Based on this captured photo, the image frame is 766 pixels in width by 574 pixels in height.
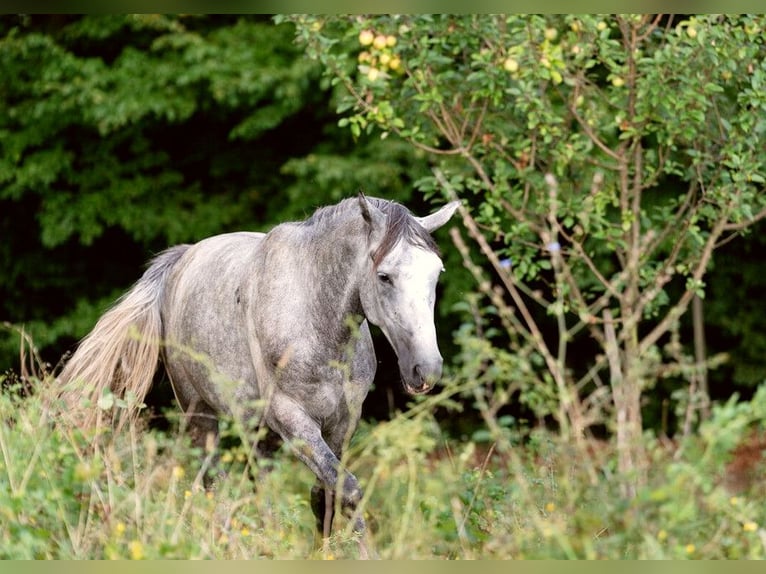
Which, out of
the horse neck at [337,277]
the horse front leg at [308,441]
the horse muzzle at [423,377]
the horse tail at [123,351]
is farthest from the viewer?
the horse tail at [123,351]

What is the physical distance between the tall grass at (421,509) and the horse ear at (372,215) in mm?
1136

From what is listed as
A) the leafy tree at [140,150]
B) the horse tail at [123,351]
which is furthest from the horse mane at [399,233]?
the leafy tree at [140,150]

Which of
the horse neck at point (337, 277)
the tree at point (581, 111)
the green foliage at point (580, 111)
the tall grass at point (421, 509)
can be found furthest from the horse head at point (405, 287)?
the green foliage at point (580, 111)

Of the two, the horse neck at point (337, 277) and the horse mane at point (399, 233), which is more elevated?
the horse mane at point (399, 233)

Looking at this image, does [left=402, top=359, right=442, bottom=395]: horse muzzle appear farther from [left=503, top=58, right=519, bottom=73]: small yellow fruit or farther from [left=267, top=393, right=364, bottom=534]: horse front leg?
[left=503, top=58, right=519, bottom=73]: small yellow fruit

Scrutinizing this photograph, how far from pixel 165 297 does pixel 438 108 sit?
2391 mm

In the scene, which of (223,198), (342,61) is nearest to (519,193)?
(342,61)

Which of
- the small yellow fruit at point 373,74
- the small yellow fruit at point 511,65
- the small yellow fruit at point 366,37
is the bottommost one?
the small yellow fruit at point 373,74

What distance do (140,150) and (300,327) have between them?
728 centimetres

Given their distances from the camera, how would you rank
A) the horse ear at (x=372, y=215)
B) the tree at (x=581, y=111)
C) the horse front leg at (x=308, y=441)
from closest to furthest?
the horse ear at (x=372, y=215), the horse front leg at (x=308, y=441), the tree at (x=581, y=111)

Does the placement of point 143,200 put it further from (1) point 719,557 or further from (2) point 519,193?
(1) point 719,557

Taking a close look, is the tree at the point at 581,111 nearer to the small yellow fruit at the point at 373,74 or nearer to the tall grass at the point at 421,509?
the small yellow fruit at the point at 373,74

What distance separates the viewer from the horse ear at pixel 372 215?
5.01 metres

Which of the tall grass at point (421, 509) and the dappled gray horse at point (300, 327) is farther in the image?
the dappled gray horse at point (300, 327)
